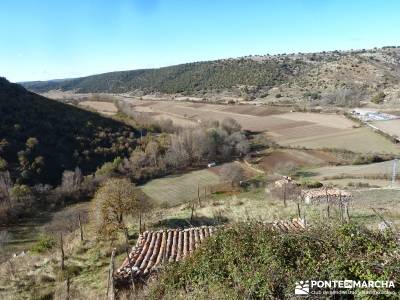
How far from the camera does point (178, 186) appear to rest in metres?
47.6

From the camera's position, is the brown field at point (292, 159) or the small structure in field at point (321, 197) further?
the brown field at point (292, 159)

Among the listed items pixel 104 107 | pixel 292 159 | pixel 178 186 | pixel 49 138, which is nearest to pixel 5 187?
pixel 49 138

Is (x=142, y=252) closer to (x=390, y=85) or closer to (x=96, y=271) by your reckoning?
(x=96, y=271)

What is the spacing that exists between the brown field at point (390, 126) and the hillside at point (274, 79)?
1064 inches

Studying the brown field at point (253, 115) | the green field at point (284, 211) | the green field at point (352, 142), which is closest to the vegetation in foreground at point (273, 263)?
the green field at point (284, 211)

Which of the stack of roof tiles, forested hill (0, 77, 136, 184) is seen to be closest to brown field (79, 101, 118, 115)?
forested hill (0, 77, 136, 184)

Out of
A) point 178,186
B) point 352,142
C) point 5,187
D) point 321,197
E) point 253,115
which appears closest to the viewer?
point 321,197

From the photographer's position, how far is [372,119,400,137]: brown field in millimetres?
60844

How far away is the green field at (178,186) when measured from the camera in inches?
1681

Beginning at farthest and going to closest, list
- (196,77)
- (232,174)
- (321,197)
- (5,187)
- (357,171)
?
(196,77)
(232,174)
(357,171)
(5,187)
(321,197)

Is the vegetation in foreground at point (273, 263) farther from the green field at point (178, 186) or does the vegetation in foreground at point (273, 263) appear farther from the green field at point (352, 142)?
the green field at point (352, 142)

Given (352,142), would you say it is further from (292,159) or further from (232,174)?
(232,174)

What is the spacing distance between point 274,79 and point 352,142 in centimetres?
7970

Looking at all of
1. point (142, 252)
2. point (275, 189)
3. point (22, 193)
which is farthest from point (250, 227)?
point (22, 193)
